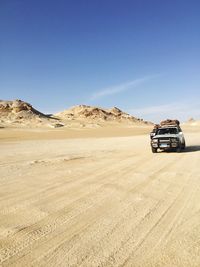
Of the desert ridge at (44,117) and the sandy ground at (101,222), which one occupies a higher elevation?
the desert ridge at (44,117)

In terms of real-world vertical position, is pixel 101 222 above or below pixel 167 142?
below

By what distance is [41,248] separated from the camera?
4.80 m

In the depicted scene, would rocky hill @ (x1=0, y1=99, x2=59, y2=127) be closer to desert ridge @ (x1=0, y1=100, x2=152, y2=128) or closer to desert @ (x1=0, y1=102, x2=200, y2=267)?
desert ridge @ (x1=0, y1=100, x2=152, y2=128)

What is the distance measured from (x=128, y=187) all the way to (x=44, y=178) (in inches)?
130

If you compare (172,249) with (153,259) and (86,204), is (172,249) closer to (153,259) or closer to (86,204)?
(153,259)

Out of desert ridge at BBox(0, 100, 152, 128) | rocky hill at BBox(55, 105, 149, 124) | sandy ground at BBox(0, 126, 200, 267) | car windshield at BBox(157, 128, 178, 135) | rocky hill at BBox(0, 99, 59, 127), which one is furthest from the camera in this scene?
rocky hill at BBox(55, 105, 149, 124)

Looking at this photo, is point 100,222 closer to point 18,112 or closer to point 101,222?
point 101,222

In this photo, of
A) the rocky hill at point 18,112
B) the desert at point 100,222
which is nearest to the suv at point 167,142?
the desert at point 100,222

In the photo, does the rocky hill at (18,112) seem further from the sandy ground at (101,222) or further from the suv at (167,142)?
the sandy ground at (101,222)

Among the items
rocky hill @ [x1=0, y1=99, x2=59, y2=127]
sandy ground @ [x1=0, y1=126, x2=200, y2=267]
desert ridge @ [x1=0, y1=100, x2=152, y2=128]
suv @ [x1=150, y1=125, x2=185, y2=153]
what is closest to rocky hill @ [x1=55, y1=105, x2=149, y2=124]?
desert ridge @ [x1=0, y1=100, x2=152, y2=128]

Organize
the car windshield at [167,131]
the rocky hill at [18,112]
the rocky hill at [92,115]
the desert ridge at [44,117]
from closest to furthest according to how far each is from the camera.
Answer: the car windshield at [167,131], the desert ridge at [44,117], the rocky hill at [18,112], the rocky hill at [92,115]

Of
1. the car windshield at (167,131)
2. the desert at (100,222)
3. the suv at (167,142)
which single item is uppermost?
the car windshield at (167,131)

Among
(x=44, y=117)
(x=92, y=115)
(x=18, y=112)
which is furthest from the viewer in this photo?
(x=92, y=115)

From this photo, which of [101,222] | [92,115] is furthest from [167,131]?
[92,115]
